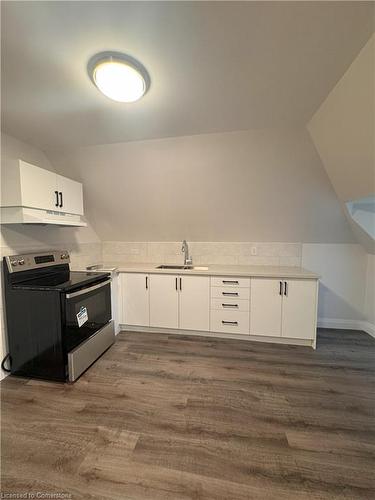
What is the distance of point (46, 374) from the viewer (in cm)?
189

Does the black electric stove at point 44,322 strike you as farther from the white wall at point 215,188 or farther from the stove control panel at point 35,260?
the white wall at point 215,188

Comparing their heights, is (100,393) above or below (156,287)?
below

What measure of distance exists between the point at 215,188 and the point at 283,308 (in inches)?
63.9

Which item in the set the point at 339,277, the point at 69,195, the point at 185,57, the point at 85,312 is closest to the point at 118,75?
the point at 185,57

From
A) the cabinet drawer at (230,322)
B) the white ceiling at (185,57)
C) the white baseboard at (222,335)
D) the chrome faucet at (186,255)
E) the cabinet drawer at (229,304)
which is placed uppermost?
the white ceiling at (185,57)

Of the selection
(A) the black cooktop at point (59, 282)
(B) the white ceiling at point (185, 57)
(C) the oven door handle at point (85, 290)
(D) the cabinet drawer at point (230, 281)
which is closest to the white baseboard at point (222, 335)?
(D) the cabinet drawer at point (230, 281)

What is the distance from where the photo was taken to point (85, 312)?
6.81ft

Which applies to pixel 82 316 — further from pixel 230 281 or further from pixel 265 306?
pixel 265 306

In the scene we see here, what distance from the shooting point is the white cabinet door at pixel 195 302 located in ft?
8.81

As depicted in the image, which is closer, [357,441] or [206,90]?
[357,441]

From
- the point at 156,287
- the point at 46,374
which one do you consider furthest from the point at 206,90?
the point at 46,374

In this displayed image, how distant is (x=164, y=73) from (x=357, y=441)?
8.56 ft

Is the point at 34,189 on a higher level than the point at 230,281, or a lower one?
higher

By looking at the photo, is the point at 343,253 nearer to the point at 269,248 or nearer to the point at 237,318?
the point at 269,248
